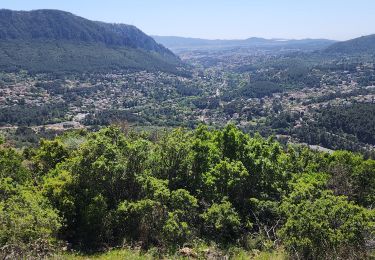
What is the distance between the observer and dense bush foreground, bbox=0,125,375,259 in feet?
47.9

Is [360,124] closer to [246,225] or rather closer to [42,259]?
[246,225]

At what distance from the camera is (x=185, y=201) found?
18250 mm

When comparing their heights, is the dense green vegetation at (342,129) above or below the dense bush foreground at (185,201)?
below

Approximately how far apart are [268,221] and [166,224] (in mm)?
5265

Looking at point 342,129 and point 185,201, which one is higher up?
point 185,201

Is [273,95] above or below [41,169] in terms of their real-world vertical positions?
below

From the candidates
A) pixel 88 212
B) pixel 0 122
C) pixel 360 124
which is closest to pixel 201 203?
pixel 88 212

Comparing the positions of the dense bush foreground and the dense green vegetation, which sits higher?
the dense bush foreground

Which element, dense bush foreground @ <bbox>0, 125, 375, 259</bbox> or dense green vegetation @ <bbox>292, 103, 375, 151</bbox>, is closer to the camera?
dense bush foreground @ <bbox>0, 125, 375, 259</bbox>

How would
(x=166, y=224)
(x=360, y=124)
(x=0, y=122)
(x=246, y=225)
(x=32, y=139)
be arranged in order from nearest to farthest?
(x=166, y=224) → (x=246, y=225) → (x=32, y=139) → (x=360, y=124) → (x=0, y=122)

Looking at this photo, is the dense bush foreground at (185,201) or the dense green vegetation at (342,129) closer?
the dense bush foreground at (185,201)

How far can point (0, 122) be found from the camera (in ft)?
374

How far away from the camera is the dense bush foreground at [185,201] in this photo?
575 inches

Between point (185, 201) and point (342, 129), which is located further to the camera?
point (342, 129)
